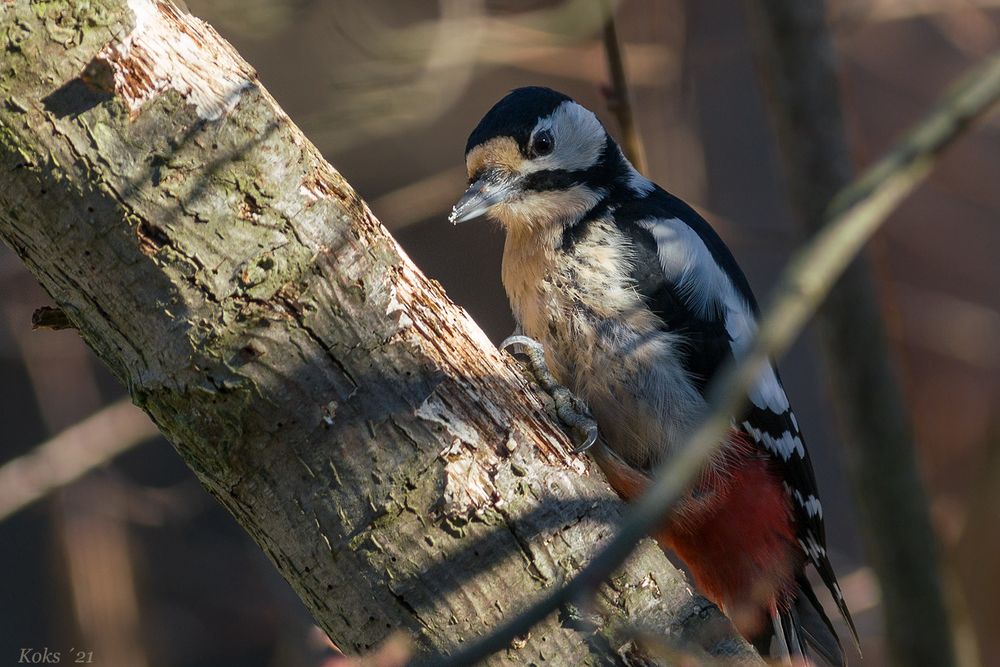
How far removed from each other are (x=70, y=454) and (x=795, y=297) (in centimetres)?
279

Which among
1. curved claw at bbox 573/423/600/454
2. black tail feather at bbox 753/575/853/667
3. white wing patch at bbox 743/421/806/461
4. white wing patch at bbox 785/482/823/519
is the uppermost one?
curved claw at bbox 573/423/600/454

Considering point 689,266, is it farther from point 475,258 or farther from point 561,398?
point 475,258

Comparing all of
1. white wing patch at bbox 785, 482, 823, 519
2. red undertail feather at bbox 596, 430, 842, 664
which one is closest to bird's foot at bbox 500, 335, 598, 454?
red undertail feather at bbox 596, 430, 842, 664

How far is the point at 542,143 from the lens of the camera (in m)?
2.59

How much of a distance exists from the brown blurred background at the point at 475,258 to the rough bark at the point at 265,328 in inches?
26.3

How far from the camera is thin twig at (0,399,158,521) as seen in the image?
329cm

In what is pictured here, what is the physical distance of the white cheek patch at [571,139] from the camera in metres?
2.59

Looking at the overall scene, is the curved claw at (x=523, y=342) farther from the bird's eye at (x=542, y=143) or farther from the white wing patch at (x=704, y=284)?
the bird's eye at (x=542, y=143)

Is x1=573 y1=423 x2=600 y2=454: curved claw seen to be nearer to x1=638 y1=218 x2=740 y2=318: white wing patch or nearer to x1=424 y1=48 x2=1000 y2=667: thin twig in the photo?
x1=638 y1=218 x2=740 y2=318: white wing patch

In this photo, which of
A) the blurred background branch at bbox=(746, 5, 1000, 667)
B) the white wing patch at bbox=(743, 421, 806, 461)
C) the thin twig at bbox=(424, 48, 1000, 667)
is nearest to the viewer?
the thin twig at bbox=(424, 48, 1000, 667)

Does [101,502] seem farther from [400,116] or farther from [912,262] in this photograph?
[912,262]

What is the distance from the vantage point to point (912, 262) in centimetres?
540

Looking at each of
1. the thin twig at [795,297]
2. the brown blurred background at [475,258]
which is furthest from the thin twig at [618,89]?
the thin twig at [795,297]

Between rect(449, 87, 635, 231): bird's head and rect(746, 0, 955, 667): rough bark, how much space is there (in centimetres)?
69
